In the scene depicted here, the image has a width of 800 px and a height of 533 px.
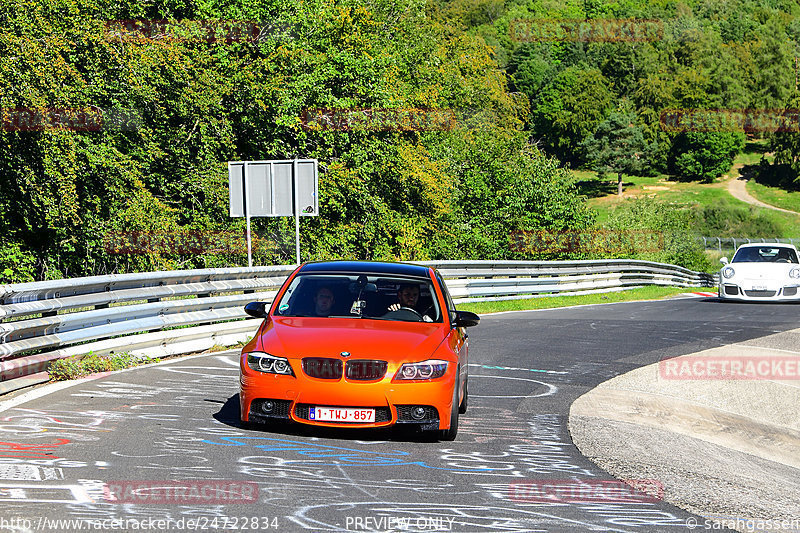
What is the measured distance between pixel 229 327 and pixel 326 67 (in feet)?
55.6

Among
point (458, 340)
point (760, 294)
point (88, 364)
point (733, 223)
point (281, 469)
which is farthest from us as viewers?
point (733, 223)

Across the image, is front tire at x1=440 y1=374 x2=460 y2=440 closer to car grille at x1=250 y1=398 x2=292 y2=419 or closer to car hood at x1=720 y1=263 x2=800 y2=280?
car grille at x1=250 y1=398 x2=292 y2=419

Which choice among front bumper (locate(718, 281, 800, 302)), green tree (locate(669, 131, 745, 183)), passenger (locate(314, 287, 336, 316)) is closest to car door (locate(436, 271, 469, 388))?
passenger (locate(314, 287, 336, 316))

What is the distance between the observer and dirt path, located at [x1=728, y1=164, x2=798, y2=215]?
4648 inches

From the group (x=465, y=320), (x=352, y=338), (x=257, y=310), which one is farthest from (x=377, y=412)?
(x=257, y=310)

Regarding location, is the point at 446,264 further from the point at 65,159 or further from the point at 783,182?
the point at 783,182

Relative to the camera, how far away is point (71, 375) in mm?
9781

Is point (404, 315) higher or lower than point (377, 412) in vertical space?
higher

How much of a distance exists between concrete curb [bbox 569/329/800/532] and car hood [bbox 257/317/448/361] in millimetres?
1442

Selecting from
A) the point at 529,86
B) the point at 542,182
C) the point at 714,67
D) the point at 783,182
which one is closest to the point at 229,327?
the point at 542,182

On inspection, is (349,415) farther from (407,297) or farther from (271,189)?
(271,189)

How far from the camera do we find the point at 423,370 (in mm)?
7129

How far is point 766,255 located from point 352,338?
2056cm

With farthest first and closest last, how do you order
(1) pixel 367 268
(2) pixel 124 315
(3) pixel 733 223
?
(3) pixel 733 223
(2) pixel 124 315
(1) pixel 367 268
